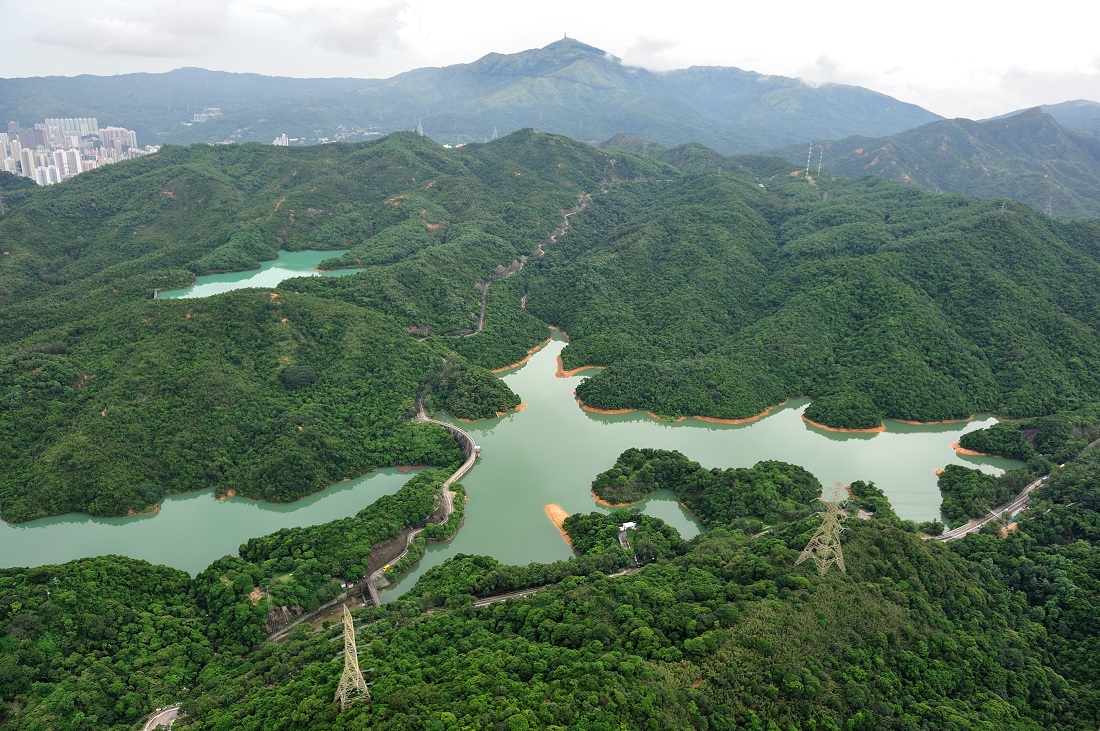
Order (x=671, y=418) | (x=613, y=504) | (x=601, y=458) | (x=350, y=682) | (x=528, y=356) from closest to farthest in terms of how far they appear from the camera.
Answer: (x=350, y=682) → (x=613, y=504) → (x=601, y=458) → (x=671, y=418) → (x=528, y=356)

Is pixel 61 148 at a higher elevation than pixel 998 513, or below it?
higher

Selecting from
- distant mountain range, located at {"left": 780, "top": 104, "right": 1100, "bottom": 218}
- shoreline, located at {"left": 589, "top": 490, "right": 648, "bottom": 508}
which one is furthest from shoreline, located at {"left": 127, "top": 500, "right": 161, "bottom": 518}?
distant mountain range, located at {"left": 780, "top": 104, "right": 1100, "bottom": 218}

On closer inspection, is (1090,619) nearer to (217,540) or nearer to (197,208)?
(217,540)

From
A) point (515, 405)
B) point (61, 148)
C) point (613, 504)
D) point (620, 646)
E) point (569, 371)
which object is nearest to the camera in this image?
point (620, 646)

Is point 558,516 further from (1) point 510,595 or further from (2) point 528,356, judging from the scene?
(2) point 528,356

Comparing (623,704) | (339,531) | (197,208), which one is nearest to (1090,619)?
(623,704)

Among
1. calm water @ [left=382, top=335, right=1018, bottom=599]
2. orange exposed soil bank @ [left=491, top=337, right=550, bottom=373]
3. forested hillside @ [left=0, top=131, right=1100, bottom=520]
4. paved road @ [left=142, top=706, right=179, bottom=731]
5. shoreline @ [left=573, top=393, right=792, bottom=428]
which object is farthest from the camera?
orange exposed soil bank @ [left=491, top=337, right=550, bottom=373]

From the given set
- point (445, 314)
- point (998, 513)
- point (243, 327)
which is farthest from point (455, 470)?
point (998, 513)

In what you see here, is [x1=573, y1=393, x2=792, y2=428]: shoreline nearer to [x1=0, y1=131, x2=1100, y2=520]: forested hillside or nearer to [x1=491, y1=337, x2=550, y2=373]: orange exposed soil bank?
[x1=0, y1=131, x2=1100, y2=520]: forested hillside

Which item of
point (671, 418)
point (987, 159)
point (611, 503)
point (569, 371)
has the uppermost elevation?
point (987, 159)
